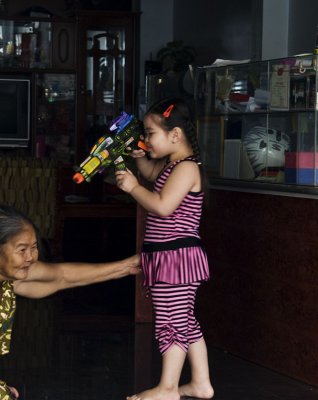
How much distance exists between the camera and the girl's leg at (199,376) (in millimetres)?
3771

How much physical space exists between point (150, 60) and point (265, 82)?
6085mm

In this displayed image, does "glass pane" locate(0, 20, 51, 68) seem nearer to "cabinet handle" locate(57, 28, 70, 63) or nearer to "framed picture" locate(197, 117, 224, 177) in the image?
"cabinet handle" locate(57, 28, 70, 63)

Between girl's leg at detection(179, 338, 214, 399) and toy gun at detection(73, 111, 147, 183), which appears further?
girl's leg at detection(179, 338, 214, 399)

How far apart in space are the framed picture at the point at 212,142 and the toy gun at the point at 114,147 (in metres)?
0.86

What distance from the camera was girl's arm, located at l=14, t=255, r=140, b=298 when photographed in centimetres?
312

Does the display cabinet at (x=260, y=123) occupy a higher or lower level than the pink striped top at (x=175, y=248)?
higher

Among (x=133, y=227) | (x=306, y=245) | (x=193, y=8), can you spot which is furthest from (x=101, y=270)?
(x=193, y=8)

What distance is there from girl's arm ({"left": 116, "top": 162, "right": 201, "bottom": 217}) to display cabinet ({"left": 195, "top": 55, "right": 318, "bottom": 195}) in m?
0.54

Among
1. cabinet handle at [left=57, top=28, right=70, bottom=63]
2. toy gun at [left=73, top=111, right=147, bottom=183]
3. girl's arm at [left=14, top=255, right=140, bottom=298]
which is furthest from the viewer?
cabinet handle at [left=57, top=28, right=70, bottom=63]

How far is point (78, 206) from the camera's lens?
793 cm

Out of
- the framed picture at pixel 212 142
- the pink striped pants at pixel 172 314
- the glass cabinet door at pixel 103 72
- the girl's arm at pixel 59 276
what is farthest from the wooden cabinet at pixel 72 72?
the girl's arm at pixel 59 276

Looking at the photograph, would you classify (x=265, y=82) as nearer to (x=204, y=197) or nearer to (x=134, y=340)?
(x=204, y=197)

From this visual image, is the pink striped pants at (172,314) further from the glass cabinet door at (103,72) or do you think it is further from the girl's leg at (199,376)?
the glass cabinet door at (103,72)

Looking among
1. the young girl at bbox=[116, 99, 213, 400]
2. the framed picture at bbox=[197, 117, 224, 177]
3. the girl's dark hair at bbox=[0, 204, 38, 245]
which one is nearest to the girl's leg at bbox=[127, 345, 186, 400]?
the young girl at bbox=[116, 99, 213, 400]
